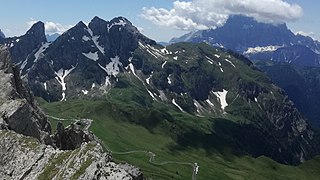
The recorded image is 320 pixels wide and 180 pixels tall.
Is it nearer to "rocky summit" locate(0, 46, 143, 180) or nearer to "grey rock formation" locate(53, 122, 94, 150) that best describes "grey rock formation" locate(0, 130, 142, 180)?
"rocky summit" locate(0, 46, 143, 180)

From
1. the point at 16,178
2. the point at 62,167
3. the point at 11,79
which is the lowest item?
the point at 16,178

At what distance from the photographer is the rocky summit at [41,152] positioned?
65625 millimetres

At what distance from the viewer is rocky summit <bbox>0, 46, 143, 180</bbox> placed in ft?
215

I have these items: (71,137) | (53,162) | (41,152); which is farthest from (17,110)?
(53,162)

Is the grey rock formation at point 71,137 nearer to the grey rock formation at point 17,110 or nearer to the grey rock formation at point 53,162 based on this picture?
the grey rock formation at point 17,110

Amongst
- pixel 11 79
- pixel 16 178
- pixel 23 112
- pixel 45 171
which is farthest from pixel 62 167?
pixel 11 79

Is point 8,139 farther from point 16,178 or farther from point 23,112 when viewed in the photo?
point 23,112

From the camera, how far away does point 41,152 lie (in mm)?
80438

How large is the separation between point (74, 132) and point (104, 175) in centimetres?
4986

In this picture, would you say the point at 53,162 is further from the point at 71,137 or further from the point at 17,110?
the point at 71,137

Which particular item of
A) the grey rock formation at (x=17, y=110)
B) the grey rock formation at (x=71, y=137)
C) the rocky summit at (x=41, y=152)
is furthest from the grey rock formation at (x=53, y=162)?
the grey rock formation at (x=71, y=137)

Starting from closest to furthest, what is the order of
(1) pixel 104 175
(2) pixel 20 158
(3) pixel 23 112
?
(1) pixel 104 175
(2) pixel 20 158
(3) pixel 23 112

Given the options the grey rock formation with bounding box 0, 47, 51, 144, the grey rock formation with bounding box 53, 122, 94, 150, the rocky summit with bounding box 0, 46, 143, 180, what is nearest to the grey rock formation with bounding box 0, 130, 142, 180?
the rocky summit with bounding box 0, 46, 143, 180

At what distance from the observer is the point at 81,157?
69625 millimetres
